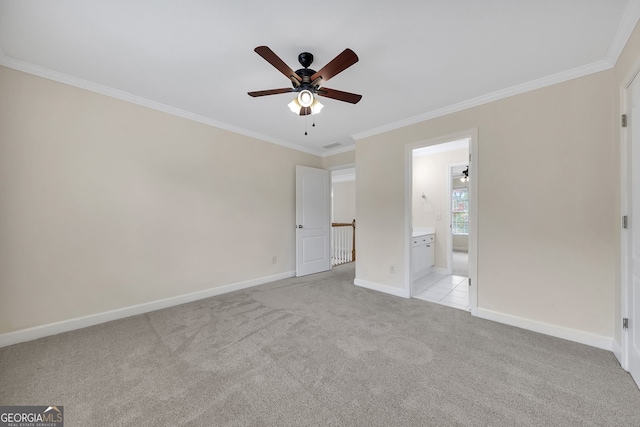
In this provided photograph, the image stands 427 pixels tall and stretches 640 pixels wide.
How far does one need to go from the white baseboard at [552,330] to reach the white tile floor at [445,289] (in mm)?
323

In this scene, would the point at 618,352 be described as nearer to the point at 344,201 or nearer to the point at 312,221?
the point at 312,221

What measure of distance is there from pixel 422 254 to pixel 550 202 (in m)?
2.22

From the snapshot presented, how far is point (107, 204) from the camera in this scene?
255 centimetres

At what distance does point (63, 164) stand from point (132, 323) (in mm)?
1738

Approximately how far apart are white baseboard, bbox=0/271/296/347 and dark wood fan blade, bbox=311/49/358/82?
3024 millimetres

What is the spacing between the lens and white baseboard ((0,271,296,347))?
2.12 metres

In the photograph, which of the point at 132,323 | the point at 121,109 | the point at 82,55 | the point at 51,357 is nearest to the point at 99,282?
the point at 132,323

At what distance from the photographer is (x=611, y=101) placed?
80.0 inches

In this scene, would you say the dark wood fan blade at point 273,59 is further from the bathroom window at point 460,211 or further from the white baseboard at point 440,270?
the bathroom window at point 460,211

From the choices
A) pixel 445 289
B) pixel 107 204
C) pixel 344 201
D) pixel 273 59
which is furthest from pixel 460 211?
pixel 107 204

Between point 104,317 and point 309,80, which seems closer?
point 309,80

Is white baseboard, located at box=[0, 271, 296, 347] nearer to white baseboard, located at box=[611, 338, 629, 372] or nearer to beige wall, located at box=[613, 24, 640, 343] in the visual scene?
white baseboard, located at box=[611, 338, 629, 372]

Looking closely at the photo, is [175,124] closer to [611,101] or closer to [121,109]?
[121,109]

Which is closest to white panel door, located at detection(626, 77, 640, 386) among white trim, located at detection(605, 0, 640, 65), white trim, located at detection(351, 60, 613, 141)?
white trim, located at detection(605, 0, 640, 65)
